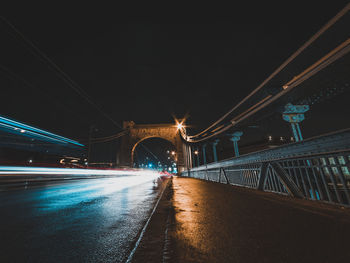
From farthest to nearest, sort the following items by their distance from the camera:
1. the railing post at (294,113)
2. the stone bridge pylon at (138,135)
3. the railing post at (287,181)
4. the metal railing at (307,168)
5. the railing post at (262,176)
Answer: the stone bridge pylon at (138,135)
the railing post at (294,113)
the railing post at (262,176)
the railing post at (287,181)
the metal railing at (307,168)

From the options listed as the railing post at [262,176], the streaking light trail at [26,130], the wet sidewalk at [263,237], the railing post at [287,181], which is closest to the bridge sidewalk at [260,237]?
the wet sidewalk at [263,237]

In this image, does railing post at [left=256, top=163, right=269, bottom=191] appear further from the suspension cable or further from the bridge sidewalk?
the suspension cable

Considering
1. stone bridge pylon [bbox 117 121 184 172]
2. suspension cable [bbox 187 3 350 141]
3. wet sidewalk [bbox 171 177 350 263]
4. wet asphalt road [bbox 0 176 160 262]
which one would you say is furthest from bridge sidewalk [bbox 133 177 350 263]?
stone bridge pylon [bbox 117 121 184 172]

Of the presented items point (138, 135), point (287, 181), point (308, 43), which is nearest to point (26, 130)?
point (138, 135)

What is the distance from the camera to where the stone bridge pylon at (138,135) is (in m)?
33.8

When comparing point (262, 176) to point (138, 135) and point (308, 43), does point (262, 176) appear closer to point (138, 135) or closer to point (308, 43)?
point (308, 43)

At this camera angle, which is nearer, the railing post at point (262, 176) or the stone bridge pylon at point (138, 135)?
the railing post at point (262, 176)

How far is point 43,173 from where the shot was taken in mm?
9094

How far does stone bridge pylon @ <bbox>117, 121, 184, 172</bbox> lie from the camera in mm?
33812

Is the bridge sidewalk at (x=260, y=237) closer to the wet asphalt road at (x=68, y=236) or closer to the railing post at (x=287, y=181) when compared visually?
the wet asphalt road at (x=68, y=236)

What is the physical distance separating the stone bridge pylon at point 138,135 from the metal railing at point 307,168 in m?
29.4

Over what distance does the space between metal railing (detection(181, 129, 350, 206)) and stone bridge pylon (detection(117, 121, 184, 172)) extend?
2937 cm

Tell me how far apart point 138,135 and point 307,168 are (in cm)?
3377

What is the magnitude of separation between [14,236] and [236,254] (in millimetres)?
1946
